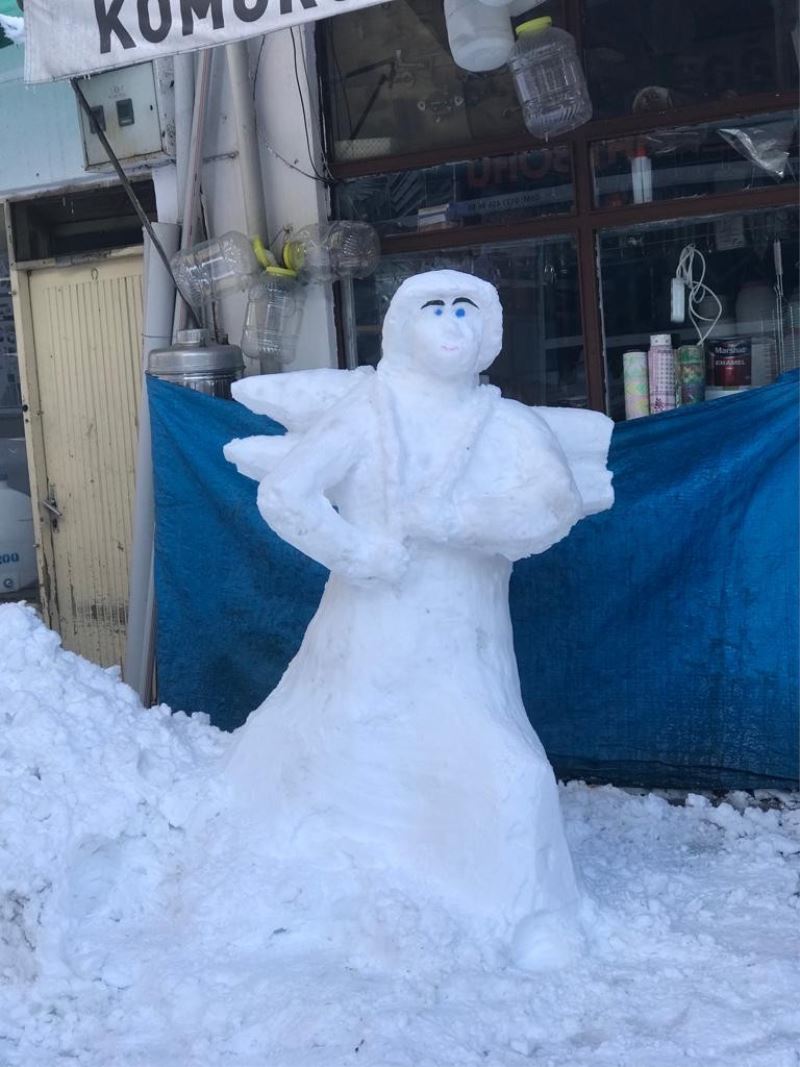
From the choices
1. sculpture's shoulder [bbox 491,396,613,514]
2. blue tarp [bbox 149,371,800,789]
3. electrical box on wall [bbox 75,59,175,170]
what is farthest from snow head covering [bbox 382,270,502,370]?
electrical box on wall [bbox 75,59,175,170]

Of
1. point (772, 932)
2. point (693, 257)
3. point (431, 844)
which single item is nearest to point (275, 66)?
point (693, 257)

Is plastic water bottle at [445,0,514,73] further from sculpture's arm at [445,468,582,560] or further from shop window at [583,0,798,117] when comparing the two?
sculpture's arm at [445,468,582,560]

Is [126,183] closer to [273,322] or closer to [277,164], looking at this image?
[277,164]

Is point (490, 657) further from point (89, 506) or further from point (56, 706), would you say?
point (89, 506)

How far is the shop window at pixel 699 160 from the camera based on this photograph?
4660 millimetres

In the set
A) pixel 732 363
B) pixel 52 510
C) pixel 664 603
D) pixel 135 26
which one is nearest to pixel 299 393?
pixel 135 26

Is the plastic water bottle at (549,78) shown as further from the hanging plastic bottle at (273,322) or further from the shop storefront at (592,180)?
the hanging plastic bottle at (273,322)

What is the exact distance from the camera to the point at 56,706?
11.2 ft

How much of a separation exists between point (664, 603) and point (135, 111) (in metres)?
3.13

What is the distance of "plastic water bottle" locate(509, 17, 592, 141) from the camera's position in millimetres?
4754

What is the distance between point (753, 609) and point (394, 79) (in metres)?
2.69

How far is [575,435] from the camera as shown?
345 centimetres

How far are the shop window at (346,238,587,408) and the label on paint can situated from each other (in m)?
0.54

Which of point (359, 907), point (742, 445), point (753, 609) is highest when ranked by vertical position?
point (742, 445)
